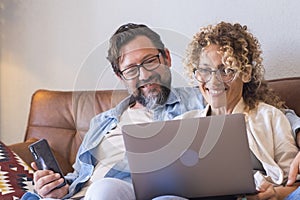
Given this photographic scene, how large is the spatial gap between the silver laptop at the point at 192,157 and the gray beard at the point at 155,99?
47 cm

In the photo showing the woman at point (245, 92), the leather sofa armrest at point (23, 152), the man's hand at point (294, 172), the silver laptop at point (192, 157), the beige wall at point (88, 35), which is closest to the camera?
the silver laptop at point (192, 157)

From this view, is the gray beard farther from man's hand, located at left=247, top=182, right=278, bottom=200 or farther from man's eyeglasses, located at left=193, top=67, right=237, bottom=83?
man's hand, located at left=247, top=182, right=278, bottom=200

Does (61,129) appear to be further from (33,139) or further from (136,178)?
(136,178)

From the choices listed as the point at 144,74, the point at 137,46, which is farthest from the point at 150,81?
the point at 137,46

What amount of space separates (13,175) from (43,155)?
342mm

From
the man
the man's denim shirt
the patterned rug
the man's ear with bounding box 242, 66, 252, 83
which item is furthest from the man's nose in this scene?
the patterned rug

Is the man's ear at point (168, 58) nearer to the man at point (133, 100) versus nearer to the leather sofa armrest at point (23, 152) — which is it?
the man at point (133, 100)

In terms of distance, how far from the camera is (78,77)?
7.81 ft

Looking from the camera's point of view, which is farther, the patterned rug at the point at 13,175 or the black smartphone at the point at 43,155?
the patterned rug at the point at 13,175

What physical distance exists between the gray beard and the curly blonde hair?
0.13 metres

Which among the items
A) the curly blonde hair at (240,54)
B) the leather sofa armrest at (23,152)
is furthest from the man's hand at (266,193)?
the leather sofa armrest at (23,152)

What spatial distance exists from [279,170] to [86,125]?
3.03ft

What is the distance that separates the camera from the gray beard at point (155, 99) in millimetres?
1586

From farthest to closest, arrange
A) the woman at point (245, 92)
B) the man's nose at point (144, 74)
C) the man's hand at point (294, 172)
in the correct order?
the man's nose at point (144, 74) < the woman at point (245, 92) < the man's hand at point (294, 172)
